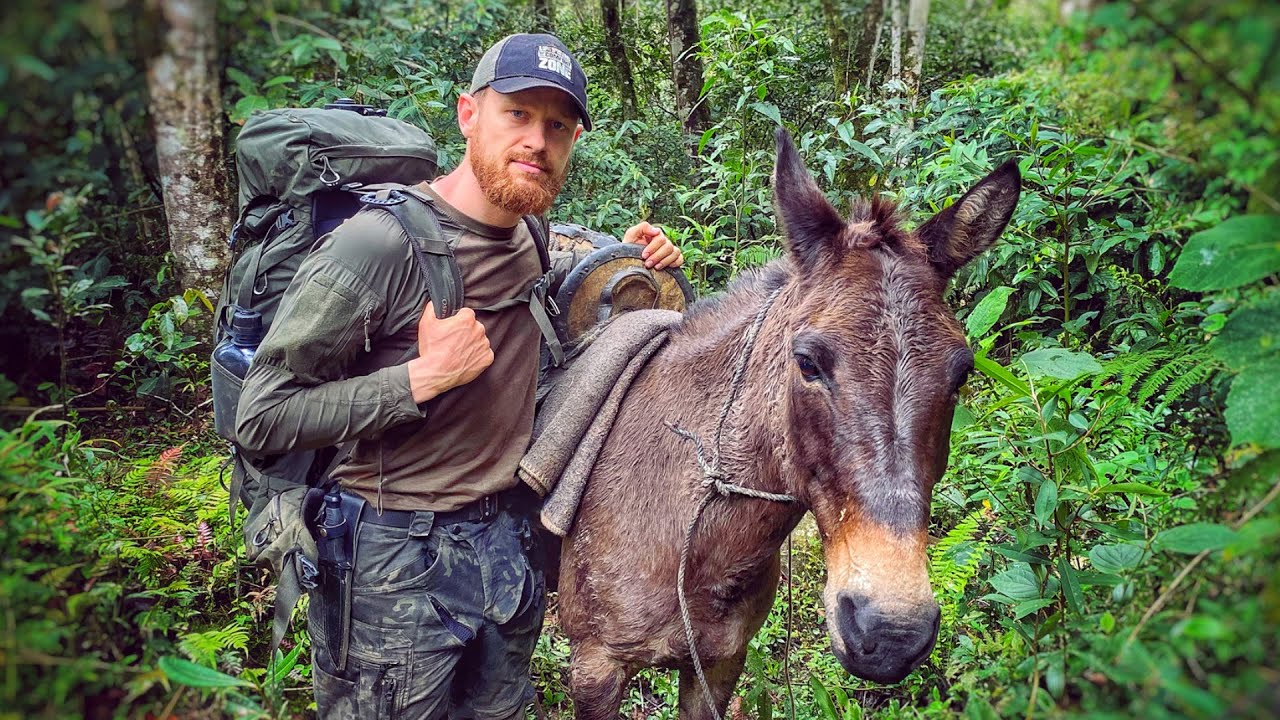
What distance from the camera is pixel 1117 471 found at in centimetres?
354

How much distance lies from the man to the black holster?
0.7 inches

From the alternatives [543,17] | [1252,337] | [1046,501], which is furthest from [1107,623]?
[543,17]

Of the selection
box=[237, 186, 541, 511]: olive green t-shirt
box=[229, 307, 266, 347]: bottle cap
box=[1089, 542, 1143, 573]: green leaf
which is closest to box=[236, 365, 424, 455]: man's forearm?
box=[237, 186, 541, 511]: olive green t-shirt

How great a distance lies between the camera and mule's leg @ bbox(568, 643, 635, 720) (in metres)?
3.35

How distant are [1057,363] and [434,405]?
267cm

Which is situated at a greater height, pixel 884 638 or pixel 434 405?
pixel 434 405

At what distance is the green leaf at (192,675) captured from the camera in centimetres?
161

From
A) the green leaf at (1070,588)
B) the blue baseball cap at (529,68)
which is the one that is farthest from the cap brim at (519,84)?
the green leaf at (1070,588)

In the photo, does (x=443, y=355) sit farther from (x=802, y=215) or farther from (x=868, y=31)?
(x=868, y=31)

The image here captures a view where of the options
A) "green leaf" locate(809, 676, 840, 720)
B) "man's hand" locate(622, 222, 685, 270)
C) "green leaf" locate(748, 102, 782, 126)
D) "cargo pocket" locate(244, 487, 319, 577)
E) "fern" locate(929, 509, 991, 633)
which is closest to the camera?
"cargo pocket" locate(244, 487, 319, 577)

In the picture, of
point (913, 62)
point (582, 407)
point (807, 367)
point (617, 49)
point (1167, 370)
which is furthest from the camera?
point (617, 49)

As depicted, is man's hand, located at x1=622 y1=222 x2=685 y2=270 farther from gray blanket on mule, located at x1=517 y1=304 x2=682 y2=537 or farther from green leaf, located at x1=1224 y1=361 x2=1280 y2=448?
green leaf, located at x1=1224 y1=361 x2=1280 y2=448

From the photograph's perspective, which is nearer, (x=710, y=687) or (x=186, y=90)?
(x=186, y=90)

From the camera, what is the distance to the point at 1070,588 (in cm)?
282
